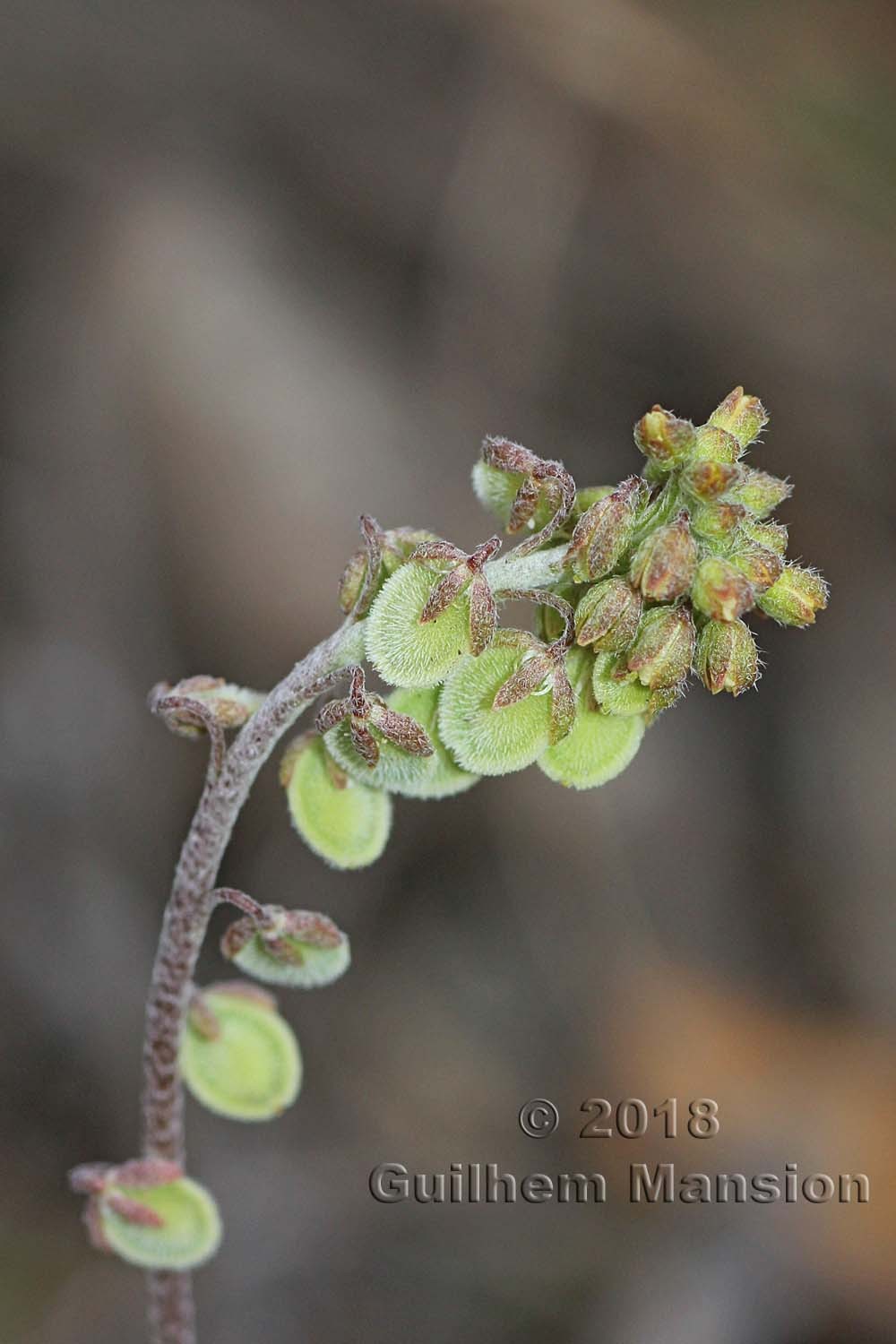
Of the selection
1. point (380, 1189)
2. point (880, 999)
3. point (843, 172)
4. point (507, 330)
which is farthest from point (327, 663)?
point (843, 172)

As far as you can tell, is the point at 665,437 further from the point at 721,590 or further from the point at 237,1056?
the point at 237,1056

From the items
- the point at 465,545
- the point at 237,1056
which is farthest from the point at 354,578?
the point at 465,545

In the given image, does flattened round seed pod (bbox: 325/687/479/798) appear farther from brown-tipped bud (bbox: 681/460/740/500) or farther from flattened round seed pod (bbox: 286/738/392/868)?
brown-tipped bud (bbox: 681/460/740/500)

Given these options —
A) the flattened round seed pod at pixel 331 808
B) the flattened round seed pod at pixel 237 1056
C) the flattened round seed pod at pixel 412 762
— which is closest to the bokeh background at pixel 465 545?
the flattened round seed pod at pixel 237 1056

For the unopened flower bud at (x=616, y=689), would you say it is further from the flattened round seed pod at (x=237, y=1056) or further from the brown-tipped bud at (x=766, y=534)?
the flattened round seed pod at (x=237, y=1056)

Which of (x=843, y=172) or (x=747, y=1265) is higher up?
(x=843, y=172)

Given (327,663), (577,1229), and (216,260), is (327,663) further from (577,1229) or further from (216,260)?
(216,260)
